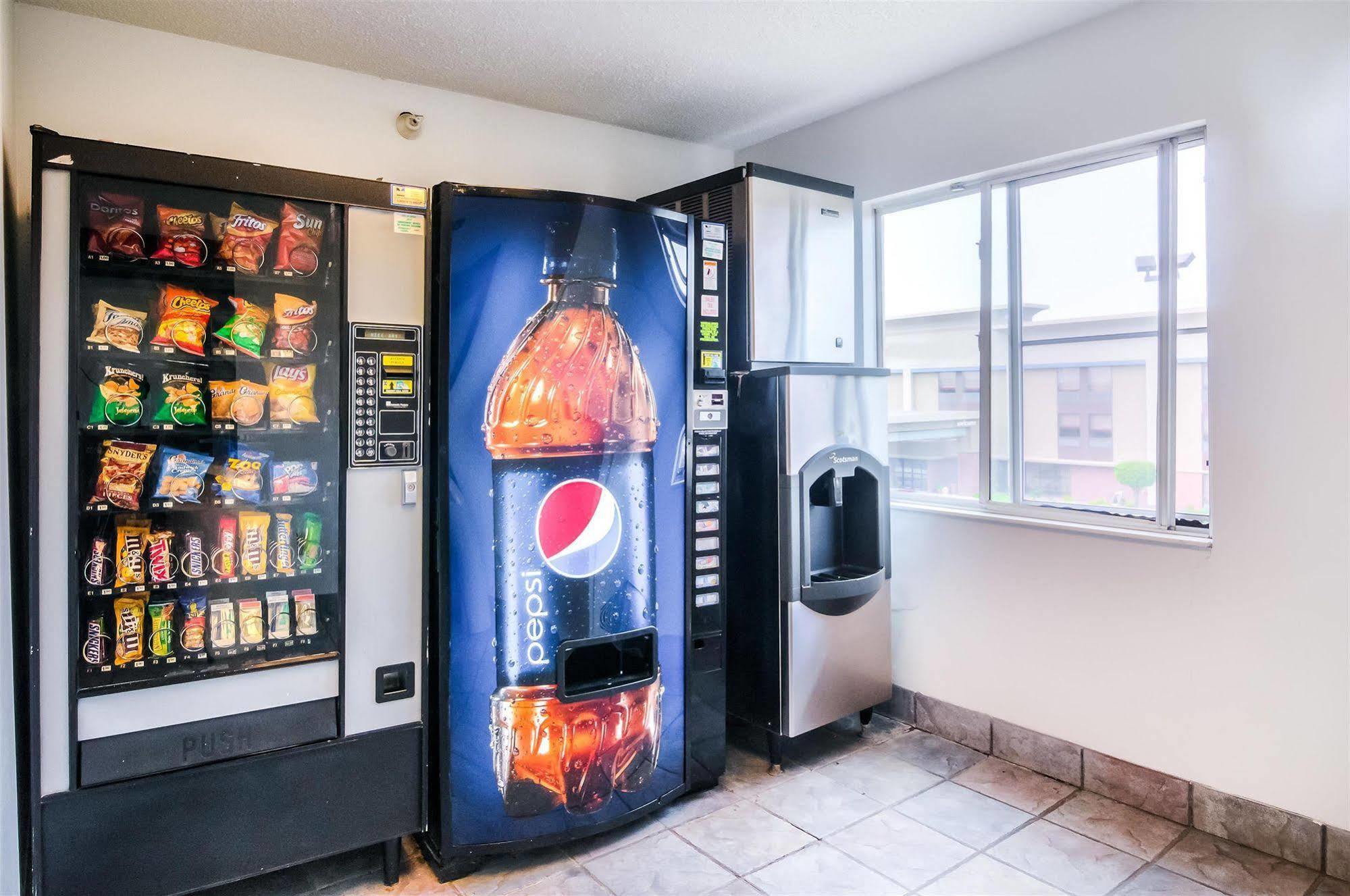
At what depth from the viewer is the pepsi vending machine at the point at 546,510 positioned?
2.18 meters

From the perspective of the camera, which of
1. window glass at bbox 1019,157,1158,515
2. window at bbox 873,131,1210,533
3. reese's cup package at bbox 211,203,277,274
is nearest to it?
reese's cup package at bbox 211,203,277,274

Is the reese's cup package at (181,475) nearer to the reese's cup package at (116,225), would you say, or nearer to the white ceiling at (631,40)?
the reese's cup package at (116,225)

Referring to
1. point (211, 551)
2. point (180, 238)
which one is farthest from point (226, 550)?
point (180, 238)

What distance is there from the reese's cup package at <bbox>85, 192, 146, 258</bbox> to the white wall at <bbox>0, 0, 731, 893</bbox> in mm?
222

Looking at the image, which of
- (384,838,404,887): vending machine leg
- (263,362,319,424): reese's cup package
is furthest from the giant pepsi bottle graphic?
(263,362,319,424): reese's cup package

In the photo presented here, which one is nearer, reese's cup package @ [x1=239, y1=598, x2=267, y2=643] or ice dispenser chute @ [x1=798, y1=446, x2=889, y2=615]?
reese's cup package @ [x1=239, y1=598, x2=267, y2=643]

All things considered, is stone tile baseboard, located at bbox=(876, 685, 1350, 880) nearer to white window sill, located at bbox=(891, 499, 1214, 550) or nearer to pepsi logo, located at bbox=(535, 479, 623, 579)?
white window sill, located at bbox=(891, 499, 1214, 550)

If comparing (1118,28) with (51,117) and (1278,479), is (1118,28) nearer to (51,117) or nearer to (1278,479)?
(1278,479)

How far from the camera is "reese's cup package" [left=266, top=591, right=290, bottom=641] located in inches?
84.0

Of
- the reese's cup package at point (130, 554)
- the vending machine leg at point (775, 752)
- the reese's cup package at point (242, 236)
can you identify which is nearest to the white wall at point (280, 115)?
the reese's cup package at point (242, 236)

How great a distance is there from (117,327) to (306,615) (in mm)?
849

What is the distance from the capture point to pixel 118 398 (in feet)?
6.34

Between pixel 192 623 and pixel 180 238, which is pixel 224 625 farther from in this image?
pixel 180 238

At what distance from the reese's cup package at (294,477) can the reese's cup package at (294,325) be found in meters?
0.30
